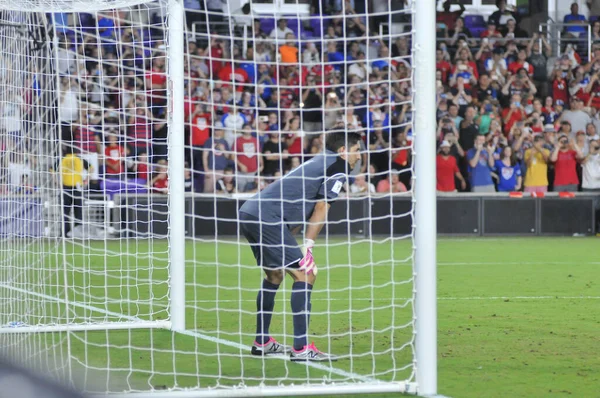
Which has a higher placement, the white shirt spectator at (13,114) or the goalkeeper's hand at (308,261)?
the white shirt spectator at (13,114)

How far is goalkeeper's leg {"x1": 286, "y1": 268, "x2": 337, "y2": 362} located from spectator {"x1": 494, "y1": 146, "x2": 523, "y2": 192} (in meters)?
17.0

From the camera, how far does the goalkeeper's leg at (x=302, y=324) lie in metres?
6.93

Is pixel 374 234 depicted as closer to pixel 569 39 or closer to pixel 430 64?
pixel 569 39

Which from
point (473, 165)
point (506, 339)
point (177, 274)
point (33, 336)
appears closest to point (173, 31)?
point (177, 274)

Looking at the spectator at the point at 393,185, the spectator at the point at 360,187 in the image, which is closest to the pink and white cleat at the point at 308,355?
the spectator at the point at 393,185

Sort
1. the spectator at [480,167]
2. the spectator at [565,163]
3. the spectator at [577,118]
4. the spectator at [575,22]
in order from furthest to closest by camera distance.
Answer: the spectator at [575,22]
the spectator at [577,118]
the spectator at [565,163]
the spectator at [480,167]

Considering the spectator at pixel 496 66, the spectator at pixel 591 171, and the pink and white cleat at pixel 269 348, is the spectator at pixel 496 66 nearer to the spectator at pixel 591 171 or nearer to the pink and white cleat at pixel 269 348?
the spectator at pixel 591 171

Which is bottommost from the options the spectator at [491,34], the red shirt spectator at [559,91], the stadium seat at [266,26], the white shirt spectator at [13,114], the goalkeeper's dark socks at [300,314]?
the goalkeeper's dark socks at [300,314]

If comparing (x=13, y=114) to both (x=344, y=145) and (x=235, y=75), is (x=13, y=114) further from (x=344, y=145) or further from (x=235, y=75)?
(x=235, y=75)

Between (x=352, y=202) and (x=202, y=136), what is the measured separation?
8.74 metres

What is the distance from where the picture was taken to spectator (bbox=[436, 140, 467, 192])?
22703mm

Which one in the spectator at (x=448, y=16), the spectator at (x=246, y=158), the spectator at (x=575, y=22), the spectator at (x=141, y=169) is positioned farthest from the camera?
the spectator at (x=575, y=22)

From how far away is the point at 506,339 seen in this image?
8.09 meters

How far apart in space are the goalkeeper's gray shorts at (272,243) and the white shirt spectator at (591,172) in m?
17.7
